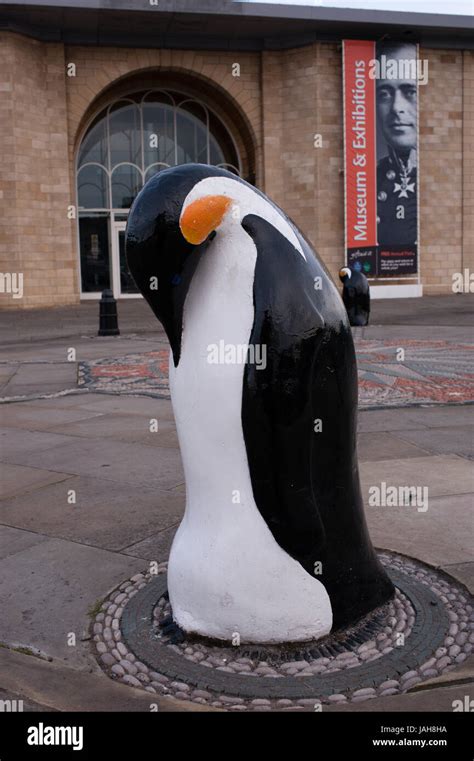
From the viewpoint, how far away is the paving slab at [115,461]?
15.1 feet

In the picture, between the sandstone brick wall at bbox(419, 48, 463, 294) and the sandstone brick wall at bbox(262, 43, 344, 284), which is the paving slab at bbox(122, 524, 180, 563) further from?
the sandstone brick wall at bbox(419, 48, 463, 294)

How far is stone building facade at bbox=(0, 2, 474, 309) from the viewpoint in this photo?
21281 mm

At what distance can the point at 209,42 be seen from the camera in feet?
74.8

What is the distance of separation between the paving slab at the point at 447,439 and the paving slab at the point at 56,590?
2.72m

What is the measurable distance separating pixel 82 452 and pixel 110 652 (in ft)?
9.53

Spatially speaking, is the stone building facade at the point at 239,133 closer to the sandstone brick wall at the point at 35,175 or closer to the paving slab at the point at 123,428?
the sandstone brick wall at the point at 35,175

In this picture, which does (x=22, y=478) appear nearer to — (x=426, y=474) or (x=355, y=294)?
(x=426, y=474)

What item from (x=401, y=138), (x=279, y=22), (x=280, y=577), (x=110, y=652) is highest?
(x=279, y=22)

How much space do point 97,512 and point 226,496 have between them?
1.68m

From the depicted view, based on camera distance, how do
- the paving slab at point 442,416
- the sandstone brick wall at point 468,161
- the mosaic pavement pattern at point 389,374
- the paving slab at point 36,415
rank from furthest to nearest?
the sandstone brick wall at point 468,161 < the mosaic pavement pattern at point 389,374 < the paving slab at point 36,415 < the paving slab at point 442,416

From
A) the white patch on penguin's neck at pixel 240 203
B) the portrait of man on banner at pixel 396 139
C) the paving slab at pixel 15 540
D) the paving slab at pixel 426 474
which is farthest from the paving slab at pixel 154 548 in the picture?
the portrait of man on banner at pixel 396 139

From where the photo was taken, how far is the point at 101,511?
13.0ft
